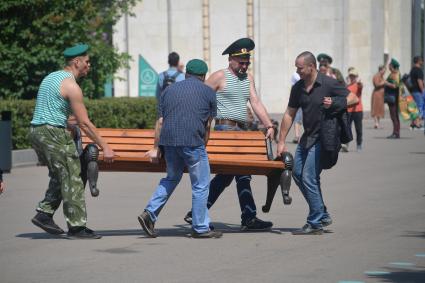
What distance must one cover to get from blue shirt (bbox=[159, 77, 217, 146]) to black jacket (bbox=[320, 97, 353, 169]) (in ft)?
3.55

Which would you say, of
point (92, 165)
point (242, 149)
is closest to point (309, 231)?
point (242, 149)

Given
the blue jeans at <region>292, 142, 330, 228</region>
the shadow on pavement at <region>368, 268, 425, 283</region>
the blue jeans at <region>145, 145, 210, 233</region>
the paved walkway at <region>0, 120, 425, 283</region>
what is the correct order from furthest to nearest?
the blue jeans at <region>292, 142, 330, 228</region> < the blue jeans at <region>145, 145, 210, 233</region> < the paved walkway at <region>0, 120, 425, 283</region> < the shadow on pavement at <region>368, 268, 425, 283</region>

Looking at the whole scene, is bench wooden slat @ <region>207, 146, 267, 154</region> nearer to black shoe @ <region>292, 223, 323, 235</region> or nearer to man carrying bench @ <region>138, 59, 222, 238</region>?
man carrying bench @ <region>138, 59, 222, 238</region>

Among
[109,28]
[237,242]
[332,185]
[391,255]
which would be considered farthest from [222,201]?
[109,28]

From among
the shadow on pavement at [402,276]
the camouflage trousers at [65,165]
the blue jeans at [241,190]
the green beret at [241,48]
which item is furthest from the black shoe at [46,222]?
the shadow on pavement at [402,276]

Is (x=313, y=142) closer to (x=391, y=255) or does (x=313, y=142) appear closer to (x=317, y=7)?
(x=391, y=255)

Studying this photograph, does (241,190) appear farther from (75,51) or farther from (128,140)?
(75,51)

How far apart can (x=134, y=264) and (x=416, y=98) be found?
19839mm

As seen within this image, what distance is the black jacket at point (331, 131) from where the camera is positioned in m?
11.2

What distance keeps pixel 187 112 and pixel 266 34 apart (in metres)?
29.2

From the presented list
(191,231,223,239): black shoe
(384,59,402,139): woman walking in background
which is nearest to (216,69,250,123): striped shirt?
(191,231,223,239): black shoe

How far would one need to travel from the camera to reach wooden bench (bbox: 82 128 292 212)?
37.3 ft

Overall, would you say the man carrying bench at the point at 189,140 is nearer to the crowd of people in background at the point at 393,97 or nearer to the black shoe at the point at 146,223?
the black shoe at the point at 146,223

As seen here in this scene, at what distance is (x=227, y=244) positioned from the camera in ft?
35.2
